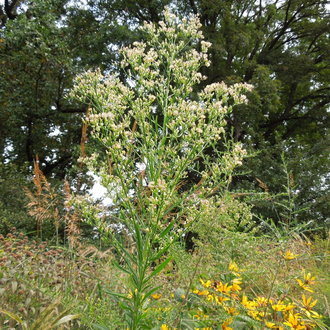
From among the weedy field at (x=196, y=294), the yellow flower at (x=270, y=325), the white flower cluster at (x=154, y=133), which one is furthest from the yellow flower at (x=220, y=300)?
the white flower cluster at (x=154, y=133)

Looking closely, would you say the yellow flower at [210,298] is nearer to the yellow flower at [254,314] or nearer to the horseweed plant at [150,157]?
the yellow flower at [254,314]

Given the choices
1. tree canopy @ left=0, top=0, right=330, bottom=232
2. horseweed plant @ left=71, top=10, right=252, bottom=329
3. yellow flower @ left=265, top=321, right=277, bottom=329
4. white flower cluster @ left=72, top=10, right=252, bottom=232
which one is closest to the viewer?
yellow flower @ left=265, top=321, right=277, bottom=329

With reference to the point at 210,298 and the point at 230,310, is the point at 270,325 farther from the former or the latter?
the point at 210,298

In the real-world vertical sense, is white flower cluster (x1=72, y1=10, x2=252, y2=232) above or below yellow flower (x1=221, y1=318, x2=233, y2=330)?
above

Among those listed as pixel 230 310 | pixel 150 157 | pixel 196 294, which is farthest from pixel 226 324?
pixel 150 157

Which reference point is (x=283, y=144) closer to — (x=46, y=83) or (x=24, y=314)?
(x=46, y=83)

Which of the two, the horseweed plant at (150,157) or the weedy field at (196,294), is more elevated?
the horseweed plant at (150,157)

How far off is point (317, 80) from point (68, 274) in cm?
1469

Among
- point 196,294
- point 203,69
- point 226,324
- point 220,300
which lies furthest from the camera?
point 203,69

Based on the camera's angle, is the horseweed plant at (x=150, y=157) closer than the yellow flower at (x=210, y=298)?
Yes

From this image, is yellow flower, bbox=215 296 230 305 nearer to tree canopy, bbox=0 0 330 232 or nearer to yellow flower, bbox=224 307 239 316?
yellow flower, bbox=224 307 239 316

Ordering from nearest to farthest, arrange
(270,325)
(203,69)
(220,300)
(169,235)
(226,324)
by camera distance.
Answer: (270,325), (226,324), (220,300), (169,235), (203,69)

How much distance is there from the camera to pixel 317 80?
15031 millimetres

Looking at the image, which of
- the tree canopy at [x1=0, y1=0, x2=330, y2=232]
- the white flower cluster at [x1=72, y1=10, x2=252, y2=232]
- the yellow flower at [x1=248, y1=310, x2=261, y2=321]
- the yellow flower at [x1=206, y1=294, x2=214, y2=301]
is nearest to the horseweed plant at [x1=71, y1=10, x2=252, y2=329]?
the white flower cluster at [x1=72, y1=10, x2=252, y2=232]
